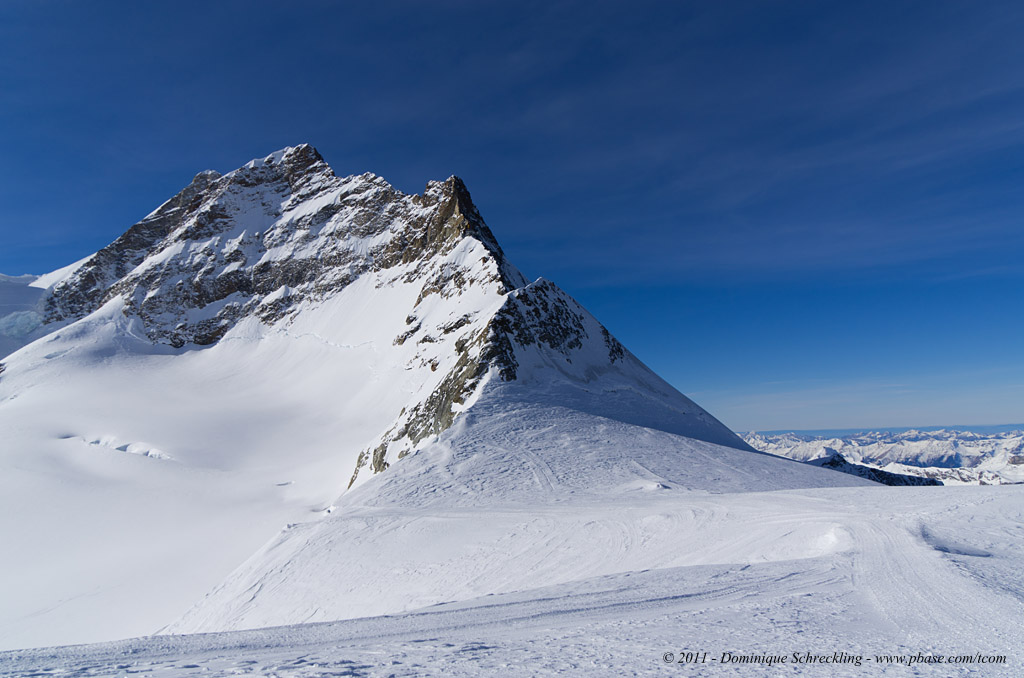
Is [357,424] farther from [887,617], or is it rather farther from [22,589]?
[887,617]

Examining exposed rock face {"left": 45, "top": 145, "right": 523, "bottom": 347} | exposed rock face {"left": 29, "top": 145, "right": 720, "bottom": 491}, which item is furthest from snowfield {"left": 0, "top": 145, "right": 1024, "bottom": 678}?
exposed rock face {"left": 45, "top": 145, "right": 523, "bottom": 347}

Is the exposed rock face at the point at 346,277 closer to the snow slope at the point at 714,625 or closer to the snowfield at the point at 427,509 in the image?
the snowfield at the point at 427,509

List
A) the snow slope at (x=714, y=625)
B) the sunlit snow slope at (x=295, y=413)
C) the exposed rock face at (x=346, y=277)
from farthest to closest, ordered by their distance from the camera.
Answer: the exposed rock face at (x=346, y=277), the sunlit snow slope at (x=295, y=413), the snow slope at (x=714, y=625)

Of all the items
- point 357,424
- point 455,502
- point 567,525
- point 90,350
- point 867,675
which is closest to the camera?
point 867,675

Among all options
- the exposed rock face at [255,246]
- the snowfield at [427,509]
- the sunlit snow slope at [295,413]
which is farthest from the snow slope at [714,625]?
the exposed rock face at [255,246]

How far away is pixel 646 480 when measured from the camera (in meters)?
22.0

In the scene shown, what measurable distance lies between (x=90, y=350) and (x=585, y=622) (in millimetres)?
83629

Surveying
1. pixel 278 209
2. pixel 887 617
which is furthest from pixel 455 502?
pixel 278 209

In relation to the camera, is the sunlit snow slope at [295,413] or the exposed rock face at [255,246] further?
the exposed rock face at [255,246]

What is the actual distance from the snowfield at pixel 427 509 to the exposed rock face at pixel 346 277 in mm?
398

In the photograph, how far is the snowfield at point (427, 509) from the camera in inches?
246

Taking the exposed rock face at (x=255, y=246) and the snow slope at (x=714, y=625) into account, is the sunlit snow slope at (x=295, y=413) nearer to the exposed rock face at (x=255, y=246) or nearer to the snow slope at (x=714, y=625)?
the exposed rock face at (x=255, y=246)

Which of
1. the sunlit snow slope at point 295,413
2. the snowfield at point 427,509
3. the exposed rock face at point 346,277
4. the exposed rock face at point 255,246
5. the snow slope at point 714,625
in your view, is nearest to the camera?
the snow slope at point 714,625

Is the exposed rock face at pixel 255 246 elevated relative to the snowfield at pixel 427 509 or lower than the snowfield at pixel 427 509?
elevated
